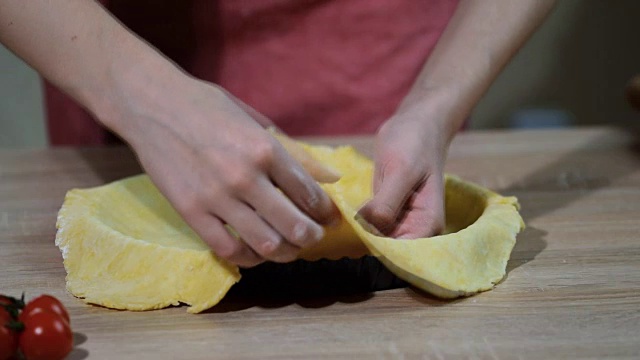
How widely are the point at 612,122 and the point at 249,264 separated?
6.80 feet

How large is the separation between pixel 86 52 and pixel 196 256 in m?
0.27

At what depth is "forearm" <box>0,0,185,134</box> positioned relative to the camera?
992 mm

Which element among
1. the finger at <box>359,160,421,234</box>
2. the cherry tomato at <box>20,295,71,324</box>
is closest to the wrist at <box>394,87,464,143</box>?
the finger at <box>359,160,421,234</box>

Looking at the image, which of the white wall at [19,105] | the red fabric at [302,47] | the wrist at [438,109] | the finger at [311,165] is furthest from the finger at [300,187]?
the white wall at [19,105]

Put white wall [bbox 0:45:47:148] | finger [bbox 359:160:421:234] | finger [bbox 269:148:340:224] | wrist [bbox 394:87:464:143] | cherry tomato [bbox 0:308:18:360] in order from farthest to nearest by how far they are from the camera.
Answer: white wall [bbox 0:45:47:148] → wrist [bbox 394:87:464:143] → finger [bbox 359:160:421:234] → finger [bbox 269:148:340:224] → cherry tomato [bbox 0:308:18:360]

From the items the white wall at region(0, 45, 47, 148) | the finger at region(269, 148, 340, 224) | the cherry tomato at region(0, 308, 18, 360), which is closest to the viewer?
the cherry tomato at region(0, 308, 18, 360)

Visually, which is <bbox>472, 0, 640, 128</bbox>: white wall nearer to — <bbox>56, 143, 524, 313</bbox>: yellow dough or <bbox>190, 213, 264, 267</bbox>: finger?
<bbox>56, 143, 524, 313</bbox>: yellow dough

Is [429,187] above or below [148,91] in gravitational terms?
below

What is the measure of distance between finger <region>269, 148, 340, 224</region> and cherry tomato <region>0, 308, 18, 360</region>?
0.30 m

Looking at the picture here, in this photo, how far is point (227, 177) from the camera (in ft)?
3.04

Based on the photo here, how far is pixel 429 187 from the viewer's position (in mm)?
1100

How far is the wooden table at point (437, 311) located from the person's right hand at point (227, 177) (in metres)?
0.09

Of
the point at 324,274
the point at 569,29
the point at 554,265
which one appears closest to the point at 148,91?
the point at 324,274

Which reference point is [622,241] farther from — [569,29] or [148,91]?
[569,29]
